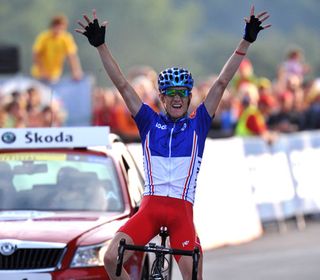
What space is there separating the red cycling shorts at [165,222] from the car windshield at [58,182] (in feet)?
6.65

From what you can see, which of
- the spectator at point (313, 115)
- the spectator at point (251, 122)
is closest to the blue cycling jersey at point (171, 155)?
the spectator at point (251, 122)

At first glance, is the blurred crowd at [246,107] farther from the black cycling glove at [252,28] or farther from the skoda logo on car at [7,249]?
the black cycling glove at [252,28]

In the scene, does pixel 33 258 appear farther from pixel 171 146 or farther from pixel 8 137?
pixel 8 137

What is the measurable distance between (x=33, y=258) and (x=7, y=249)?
0.70ft

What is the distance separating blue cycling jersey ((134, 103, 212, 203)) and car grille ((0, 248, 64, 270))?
3.89 feet

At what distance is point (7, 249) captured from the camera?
1116 cm

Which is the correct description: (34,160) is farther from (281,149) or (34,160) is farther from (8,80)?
(8,80)

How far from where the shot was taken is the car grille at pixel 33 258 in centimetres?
1116

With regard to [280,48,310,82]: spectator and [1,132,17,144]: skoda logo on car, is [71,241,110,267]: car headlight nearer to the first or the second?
[1,132,17,144]: skoda logo on car

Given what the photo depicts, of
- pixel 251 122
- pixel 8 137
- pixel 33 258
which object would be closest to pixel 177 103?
pixel 33 258

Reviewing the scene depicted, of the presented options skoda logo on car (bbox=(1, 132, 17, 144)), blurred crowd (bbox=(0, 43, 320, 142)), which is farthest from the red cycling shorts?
blurred crowd (bbox=(0, 43, 320, 142))

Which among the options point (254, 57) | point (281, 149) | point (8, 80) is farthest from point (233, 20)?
point (281, 149)

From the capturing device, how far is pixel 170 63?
55812mm

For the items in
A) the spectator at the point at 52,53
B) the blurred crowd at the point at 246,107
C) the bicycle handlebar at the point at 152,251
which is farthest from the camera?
the spectator at the point at 52,53
